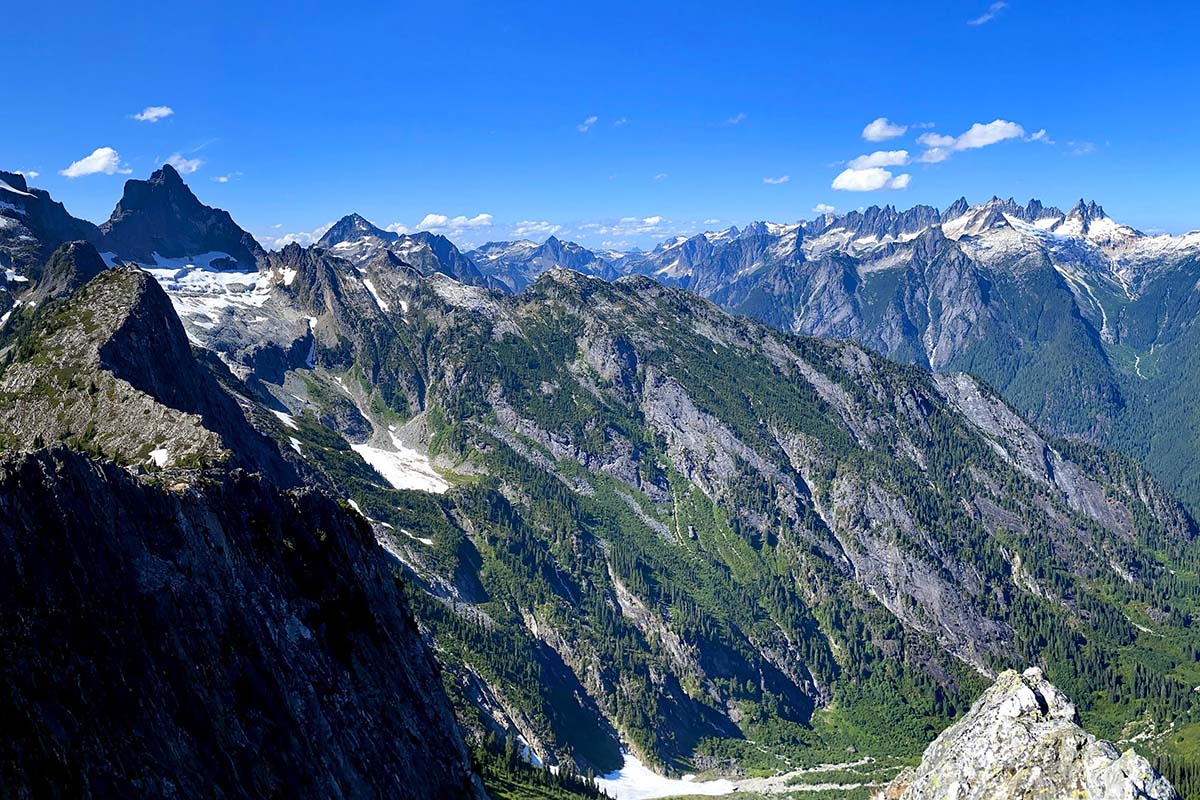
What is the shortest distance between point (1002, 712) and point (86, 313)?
130 meters

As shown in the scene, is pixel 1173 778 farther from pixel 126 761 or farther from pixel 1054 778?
pixel 126 761

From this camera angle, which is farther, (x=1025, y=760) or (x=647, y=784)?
(x=647, y=784)

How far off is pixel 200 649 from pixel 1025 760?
56300 mm

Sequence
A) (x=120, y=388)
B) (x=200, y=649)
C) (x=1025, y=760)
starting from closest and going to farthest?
(x=200, y=649) < (x=1025, y=760) < (x=120, y=388)

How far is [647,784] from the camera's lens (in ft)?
555

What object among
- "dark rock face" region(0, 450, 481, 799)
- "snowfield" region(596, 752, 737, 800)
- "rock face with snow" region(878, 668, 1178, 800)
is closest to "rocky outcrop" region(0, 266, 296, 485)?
"dark rock face" region(0, 450, 481, 799)

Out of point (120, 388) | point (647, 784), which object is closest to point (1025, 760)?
point (120, 388)

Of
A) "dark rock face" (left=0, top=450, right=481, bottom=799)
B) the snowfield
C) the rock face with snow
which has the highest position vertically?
"dark rock face" (left=0, top=450, right=481, bottom=799)

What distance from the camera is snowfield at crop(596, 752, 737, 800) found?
16250 cm

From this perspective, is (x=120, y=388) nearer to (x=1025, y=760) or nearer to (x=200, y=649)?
(x=200, y=649)

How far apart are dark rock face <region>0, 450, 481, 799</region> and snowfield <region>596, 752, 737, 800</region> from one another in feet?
365

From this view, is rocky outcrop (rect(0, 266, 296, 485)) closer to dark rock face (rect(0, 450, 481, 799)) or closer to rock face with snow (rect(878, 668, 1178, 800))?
dark rock face (rect(0, 450, 481, 799))

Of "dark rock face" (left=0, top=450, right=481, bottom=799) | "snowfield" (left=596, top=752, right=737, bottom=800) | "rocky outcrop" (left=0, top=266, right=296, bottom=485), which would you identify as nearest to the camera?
"dark rock face" (left=0, top=450, right=481, bottom=799)

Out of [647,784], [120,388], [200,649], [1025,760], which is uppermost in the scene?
[120,388]
